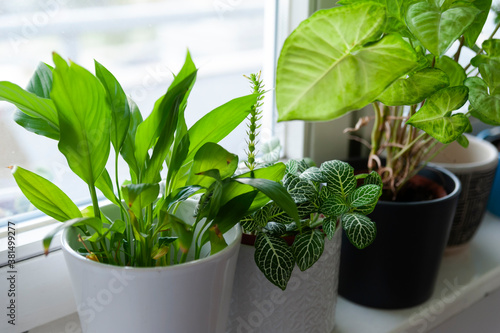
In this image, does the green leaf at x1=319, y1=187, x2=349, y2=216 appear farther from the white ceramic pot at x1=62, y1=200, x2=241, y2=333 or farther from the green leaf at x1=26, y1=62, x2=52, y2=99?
the green leaf at x1=26, y1=62, x2=52, y2=99

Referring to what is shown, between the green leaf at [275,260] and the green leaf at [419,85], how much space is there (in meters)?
0.19

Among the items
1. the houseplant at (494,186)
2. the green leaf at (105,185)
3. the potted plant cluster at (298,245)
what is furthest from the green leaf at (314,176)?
the houseplant at (494,186)

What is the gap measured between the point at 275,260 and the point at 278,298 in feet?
0.23

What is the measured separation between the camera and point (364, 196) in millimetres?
574

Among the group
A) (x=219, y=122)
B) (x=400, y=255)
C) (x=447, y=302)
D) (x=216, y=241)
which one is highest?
(x=219, y=122)

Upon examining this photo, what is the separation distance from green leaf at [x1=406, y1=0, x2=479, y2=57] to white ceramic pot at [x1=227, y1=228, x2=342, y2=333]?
245 mm

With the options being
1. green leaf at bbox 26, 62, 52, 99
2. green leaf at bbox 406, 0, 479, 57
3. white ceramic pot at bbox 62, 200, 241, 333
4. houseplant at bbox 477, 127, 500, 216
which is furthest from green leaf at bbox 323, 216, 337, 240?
houseplant at bbox 477, 127, 500, 216

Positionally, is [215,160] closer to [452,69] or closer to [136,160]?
[136,160]

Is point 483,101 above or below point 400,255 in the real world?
above

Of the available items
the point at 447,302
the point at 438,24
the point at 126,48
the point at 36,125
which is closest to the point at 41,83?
the point at 36,125

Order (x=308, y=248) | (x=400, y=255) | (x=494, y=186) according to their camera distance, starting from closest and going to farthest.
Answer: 1. (x=308, y=248)
2. (x=400, y=255)
3. (x=494, y=186)

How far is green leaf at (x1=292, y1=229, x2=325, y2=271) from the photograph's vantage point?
542mm

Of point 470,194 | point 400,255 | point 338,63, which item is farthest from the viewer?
point 470,194

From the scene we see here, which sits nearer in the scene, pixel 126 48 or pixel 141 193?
pixel 141 193
